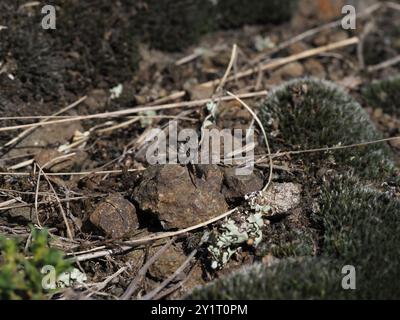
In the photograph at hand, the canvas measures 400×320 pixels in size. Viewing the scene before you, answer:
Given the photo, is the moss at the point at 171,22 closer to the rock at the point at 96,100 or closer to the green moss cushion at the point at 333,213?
the rock at the point at 96,100

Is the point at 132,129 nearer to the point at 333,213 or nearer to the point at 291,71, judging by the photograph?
the point at 291,71

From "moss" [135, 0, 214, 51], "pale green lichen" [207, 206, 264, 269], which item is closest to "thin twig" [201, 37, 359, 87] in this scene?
"moss" [135, 0, 214, 51]

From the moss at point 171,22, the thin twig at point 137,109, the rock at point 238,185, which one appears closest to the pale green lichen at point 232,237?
the rock at point 238,185

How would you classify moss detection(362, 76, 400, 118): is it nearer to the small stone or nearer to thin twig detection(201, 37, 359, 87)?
the small stone

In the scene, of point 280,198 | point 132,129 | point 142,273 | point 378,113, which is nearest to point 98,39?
point 132,129

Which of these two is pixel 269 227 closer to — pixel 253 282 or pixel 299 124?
pixel 253 282
